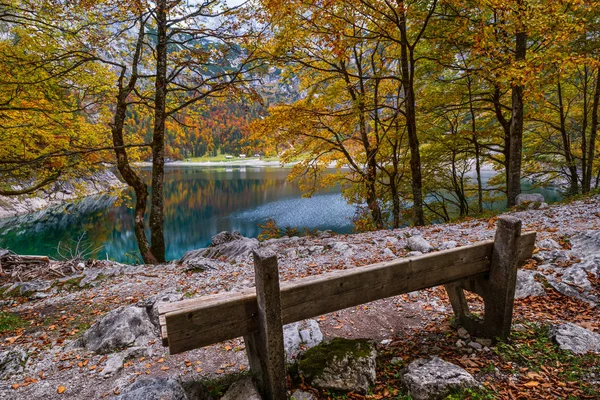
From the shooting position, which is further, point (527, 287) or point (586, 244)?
point (586, 244)

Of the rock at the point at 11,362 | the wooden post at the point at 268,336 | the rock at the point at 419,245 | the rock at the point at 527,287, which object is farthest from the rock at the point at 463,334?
the rock at the point at 11,362

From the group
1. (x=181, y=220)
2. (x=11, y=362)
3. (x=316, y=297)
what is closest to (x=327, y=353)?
(x=316, y=297)

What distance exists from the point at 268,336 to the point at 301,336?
67.5 inches

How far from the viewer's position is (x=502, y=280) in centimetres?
300

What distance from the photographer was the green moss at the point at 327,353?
2818 mm

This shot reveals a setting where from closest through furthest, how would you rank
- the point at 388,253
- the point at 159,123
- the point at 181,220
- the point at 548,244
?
the point at 548,244
the point at 388,253
the point at 159,123
the point at 181,220

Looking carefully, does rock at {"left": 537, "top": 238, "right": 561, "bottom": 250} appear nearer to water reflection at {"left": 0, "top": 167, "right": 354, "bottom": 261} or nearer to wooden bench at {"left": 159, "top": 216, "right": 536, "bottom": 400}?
wooden bench at {"left": 159, "top": 216, "right": 536, "bottom": 400}

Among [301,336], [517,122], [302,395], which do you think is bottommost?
[301,336]

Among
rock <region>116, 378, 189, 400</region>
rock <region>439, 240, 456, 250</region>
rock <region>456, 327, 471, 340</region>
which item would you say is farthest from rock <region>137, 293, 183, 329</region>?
rock <region>439, 240, 456, 250</region>

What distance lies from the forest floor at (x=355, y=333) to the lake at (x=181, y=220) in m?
12.4

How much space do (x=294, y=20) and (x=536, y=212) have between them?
29.9 feet

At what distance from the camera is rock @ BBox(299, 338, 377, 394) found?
8.86ft

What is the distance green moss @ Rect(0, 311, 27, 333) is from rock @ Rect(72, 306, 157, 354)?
1.76 metres

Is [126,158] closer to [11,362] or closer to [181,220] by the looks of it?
[11,362]
